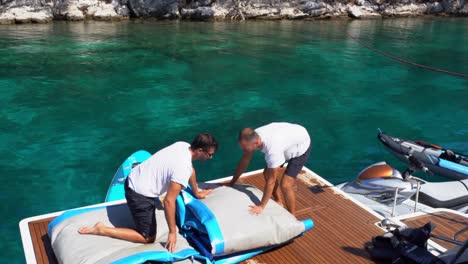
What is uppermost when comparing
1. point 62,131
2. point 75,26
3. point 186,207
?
point 75,26

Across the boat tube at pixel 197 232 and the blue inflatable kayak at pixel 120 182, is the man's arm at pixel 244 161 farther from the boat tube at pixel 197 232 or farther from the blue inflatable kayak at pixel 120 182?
the blue inflatable kayak at pixel 120 182

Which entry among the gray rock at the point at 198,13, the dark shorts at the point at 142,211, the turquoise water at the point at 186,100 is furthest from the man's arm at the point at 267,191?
the gray rock at the point at 198,13

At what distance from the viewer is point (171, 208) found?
4469 millimetres

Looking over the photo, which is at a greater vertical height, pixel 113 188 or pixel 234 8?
pixel 234 8

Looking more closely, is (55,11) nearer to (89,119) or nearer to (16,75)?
(16,75)

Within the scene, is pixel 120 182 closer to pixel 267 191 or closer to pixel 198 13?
pixel 267 191

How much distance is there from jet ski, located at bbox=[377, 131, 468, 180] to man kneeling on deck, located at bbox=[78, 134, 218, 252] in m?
6.47

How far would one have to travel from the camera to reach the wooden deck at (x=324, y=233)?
5141mm

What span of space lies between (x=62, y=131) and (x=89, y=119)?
41.7 inches

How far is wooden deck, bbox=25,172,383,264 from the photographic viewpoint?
5.14 meters

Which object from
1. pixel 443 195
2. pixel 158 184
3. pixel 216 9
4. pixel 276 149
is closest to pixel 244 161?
pixel 276 149

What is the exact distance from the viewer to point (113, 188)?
7.32 meters

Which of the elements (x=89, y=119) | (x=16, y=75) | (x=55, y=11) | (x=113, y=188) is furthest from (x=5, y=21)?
(x=113, y=188)

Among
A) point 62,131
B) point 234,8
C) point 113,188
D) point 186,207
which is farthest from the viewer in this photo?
point 234,8
